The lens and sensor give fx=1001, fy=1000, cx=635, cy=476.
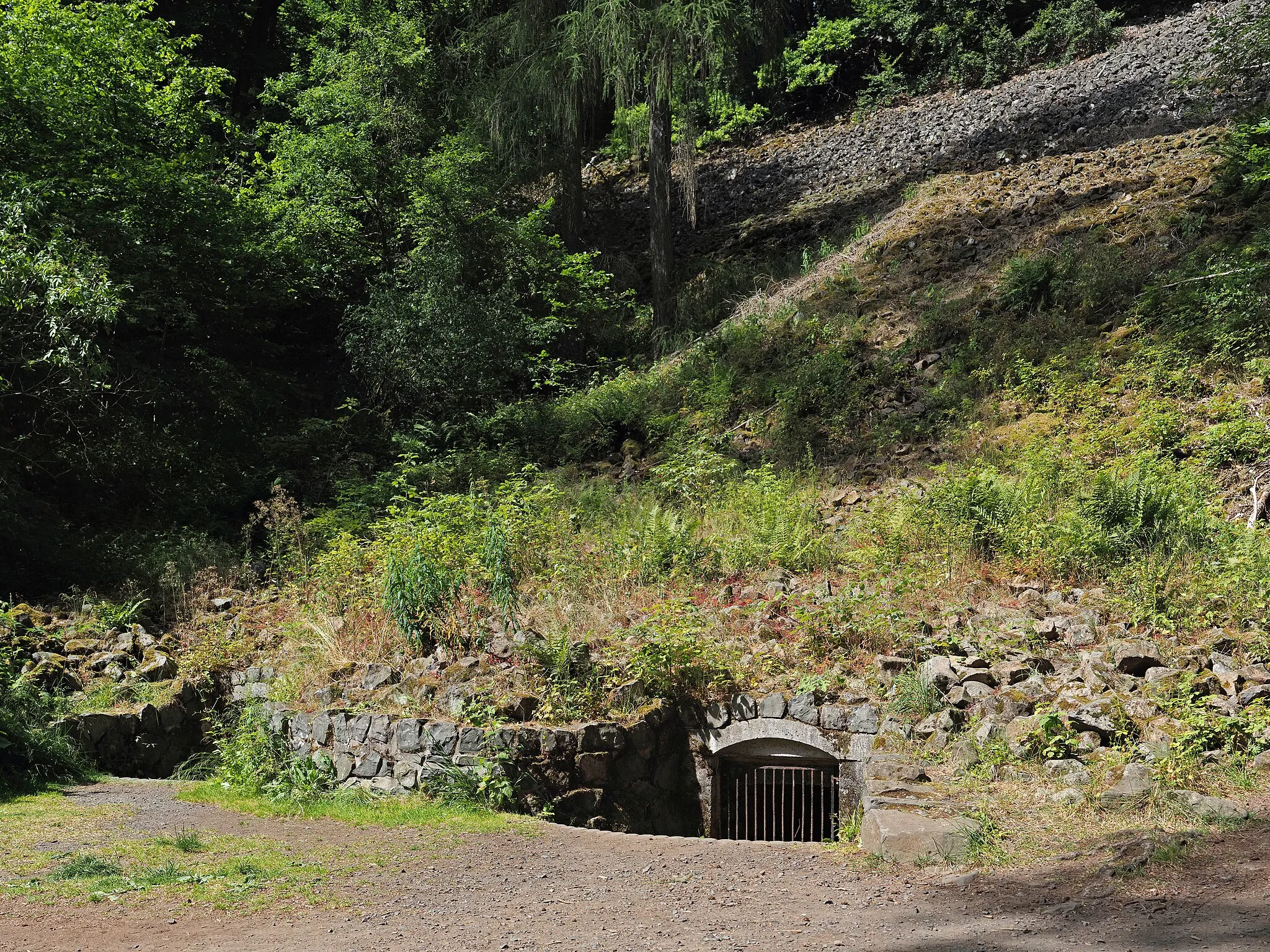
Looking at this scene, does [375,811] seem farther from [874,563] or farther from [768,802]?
[874,563]

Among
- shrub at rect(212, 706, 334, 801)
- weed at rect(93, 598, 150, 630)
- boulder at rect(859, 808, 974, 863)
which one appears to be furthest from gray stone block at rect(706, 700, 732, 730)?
weed at rect(93, 598, 150, 630)

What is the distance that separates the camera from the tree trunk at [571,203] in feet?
60.7

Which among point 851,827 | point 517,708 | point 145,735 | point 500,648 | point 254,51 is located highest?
point 254,51

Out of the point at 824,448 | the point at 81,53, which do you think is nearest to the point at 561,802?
the point at 824,448

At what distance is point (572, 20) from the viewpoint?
15.6 m

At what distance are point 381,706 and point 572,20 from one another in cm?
1208

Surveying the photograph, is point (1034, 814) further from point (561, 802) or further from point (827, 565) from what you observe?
point (827, 565)

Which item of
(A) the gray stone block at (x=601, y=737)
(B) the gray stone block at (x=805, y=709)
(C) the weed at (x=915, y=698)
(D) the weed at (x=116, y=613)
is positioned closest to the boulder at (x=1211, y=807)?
(C) the weed at (x=915, y=698)

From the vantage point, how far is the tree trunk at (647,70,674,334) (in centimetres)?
1602

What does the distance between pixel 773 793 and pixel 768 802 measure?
16 centimetres

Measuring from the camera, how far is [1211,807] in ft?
16.4

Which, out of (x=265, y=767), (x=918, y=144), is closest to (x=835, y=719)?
(x=265, y=767)

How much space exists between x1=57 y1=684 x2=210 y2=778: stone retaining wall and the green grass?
133 cm

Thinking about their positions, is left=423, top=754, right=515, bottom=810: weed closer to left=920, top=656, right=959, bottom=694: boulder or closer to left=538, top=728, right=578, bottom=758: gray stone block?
left=538, top=728, right=578, bottom=758: gray stone block
